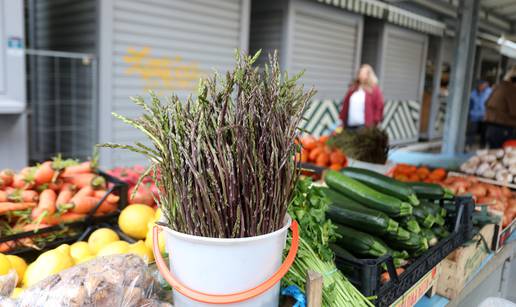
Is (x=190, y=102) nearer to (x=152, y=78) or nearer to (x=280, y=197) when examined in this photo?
(x=280, y=197)

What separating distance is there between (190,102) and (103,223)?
3.75ft

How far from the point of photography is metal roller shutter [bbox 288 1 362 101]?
8.05 meters

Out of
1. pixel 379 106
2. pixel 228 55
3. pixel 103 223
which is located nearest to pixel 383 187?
pixel 103 223

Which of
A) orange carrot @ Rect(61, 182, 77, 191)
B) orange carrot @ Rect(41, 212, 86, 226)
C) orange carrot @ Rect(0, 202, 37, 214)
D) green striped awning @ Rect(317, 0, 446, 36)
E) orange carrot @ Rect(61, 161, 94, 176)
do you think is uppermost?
green striped awning @ Rect(317, 0, 446, 36)

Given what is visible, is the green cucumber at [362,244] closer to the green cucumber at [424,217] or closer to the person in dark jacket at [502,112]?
the green cucumber at [424,217]

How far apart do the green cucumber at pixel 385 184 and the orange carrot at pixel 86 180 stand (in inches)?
52.3

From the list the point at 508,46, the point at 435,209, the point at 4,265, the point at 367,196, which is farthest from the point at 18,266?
the point at 508,46

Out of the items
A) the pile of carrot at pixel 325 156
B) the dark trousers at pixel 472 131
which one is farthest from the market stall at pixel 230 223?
the dark trousers at pixel 472 131

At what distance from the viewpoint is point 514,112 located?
255 inches

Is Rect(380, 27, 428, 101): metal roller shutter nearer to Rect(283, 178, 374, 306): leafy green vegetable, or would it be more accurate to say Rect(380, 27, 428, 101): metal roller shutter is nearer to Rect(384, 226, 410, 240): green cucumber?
Rect(384, 226, 410, 240): green cucumber

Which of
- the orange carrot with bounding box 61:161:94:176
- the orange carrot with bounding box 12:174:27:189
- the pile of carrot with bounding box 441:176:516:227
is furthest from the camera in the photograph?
the pile of carrot with bounding box 441:176:516:227

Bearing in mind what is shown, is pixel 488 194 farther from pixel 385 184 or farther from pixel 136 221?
pixel 136 221

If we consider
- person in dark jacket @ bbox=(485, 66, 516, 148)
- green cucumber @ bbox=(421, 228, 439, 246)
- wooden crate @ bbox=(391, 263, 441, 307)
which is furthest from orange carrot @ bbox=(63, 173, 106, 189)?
person in dark jacket @ bbox=(485, 66, 516, 148)

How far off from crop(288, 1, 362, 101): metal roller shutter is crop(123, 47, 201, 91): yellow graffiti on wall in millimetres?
2545
